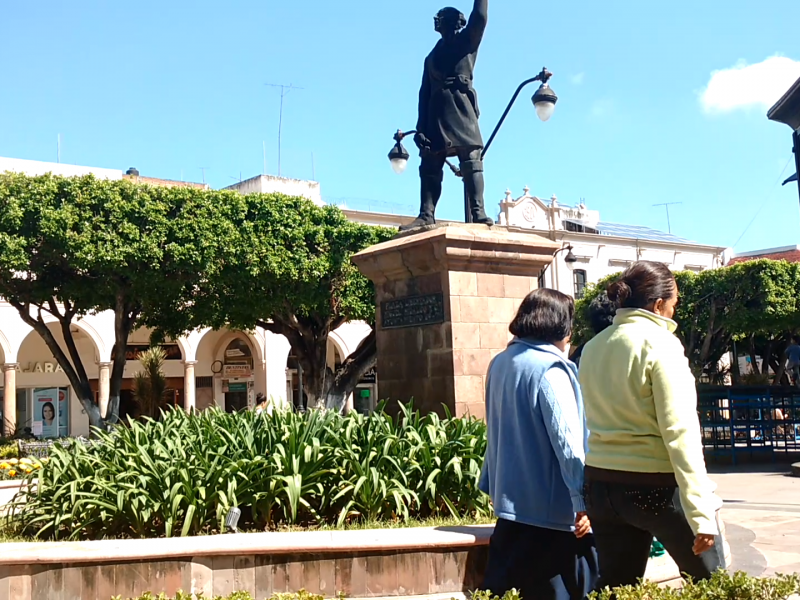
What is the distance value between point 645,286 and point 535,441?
0.80 meters

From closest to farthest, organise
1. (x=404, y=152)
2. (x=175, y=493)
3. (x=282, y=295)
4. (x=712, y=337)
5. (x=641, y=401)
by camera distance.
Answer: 1. (x=641, y=401)
2. (x=175, y=493)
3. (x=404, y=152)
4. (x=282, y=295)
5. (x=712, y=337)

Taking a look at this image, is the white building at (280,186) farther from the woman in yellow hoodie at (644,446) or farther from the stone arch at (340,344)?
the woman in yellow hoodie at (644,446)

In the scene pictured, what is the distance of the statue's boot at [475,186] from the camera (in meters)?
8.12

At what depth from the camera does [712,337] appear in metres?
30.2

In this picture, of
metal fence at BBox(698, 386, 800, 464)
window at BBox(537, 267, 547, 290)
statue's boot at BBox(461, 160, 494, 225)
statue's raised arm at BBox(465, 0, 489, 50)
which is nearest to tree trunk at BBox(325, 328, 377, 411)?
window at BBox(537, 267, 547, 290)

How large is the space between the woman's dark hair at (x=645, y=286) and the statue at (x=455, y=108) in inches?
187

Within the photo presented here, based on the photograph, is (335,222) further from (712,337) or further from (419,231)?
(712,337)

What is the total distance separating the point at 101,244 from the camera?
19.3 metres

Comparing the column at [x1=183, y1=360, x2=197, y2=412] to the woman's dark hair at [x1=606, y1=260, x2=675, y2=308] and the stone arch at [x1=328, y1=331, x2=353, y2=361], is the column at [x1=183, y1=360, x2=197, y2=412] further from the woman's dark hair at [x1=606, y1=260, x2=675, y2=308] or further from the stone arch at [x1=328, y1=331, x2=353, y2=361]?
the woman's dark hair at [x1=606, y1=260, x2=675, y2=308]

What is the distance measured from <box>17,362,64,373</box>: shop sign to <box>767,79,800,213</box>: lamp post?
89.2 ft

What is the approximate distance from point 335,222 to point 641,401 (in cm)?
1933

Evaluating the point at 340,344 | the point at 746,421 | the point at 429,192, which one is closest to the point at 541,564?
the point at 429,192

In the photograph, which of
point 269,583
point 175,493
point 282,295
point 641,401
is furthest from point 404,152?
point 282,295

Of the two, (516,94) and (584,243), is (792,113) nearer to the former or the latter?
(516,94)
